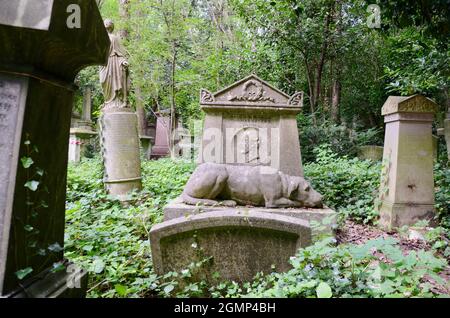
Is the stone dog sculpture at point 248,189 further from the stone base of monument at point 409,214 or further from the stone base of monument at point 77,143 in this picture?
the stone base of monument at point 77,143

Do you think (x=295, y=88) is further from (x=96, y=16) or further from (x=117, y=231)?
(x=96, y=16)

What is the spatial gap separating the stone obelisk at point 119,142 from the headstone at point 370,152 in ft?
21.4

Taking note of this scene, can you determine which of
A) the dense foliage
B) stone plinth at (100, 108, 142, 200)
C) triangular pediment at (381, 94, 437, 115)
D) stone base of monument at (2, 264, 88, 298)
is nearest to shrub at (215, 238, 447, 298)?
stone base of monument at (2, 264, 88, 298)

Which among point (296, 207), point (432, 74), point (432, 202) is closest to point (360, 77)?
point (432, 74)

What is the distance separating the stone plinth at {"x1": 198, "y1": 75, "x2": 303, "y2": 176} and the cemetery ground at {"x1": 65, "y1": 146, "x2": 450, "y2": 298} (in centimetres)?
115

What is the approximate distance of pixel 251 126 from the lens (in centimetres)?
503

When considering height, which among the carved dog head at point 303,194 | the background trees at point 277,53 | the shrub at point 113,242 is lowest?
the shrub at point 113,242

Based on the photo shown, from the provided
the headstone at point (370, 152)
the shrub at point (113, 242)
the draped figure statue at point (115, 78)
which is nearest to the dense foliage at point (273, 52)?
the headstone at point (370, 152)

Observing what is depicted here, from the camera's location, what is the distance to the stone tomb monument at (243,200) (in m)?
2.71

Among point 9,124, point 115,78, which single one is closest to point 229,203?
point 9,124

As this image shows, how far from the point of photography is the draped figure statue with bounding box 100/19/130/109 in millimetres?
5770

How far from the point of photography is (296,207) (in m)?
3.94

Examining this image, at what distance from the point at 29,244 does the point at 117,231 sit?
1.95 m

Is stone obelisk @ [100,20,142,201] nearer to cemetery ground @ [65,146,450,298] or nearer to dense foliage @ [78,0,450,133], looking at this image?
cemetery ground @ [65,146,450,298]
